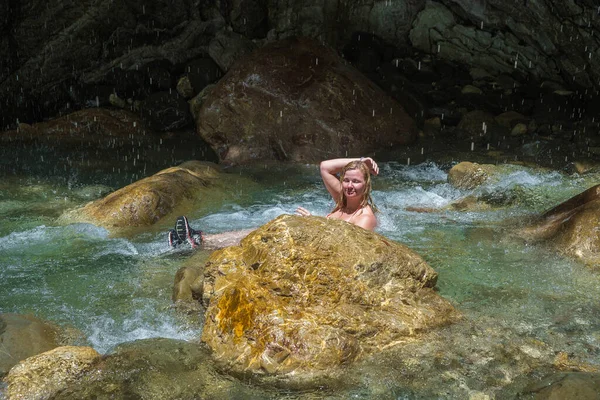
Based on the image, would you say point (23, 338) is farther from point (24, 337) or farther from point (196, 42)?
point (196, 42)

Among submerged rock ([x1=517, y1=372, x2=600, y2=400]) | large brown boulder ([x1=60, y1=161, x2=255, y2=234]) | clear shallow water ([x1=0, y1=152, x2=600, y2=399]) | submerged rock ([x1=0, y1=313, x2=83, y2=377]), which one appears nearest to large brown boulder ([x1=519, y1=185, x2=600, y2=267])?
clear shallow water ([x1=0, y1=152, x2=600, y2=399])

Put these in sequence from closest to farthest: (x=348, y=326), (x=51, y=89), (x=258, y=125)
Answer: (x=348, y=326)
(x=258, y=125)
(x=51, y=89)

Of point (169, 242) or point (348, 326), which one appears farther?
point (169, 242)

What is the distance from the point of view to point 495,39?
9664mm

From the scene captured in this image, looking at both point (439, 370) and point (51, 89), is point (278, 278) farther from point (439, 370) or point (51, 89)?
point (51, 89)

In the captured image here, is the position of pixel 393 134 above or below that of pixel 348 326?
above

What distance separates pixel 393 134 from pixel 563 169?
2689 millimetres

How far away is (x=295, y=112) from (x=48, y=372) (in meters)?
6.66

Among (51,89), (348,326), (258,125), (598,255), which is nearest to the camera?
(348,326)

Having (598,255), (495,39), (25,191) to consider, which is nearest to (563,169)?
(495,39)

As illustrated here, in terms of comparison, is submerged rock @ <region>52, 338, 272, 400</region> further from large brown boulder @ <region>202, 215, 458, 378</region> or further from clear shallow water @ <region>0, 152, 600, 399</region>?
clear shallow water @ <region>0, 152, 600, 399</region>

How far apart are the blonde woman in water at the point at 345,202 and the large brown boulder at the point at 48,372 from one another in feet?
7.02

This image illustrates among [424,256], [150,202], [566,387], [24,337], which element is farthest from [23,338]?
[424,256]

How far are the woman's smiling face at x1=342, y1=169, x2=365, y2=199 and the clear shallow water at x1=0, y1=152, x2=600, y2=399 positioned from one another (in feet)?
2.66
